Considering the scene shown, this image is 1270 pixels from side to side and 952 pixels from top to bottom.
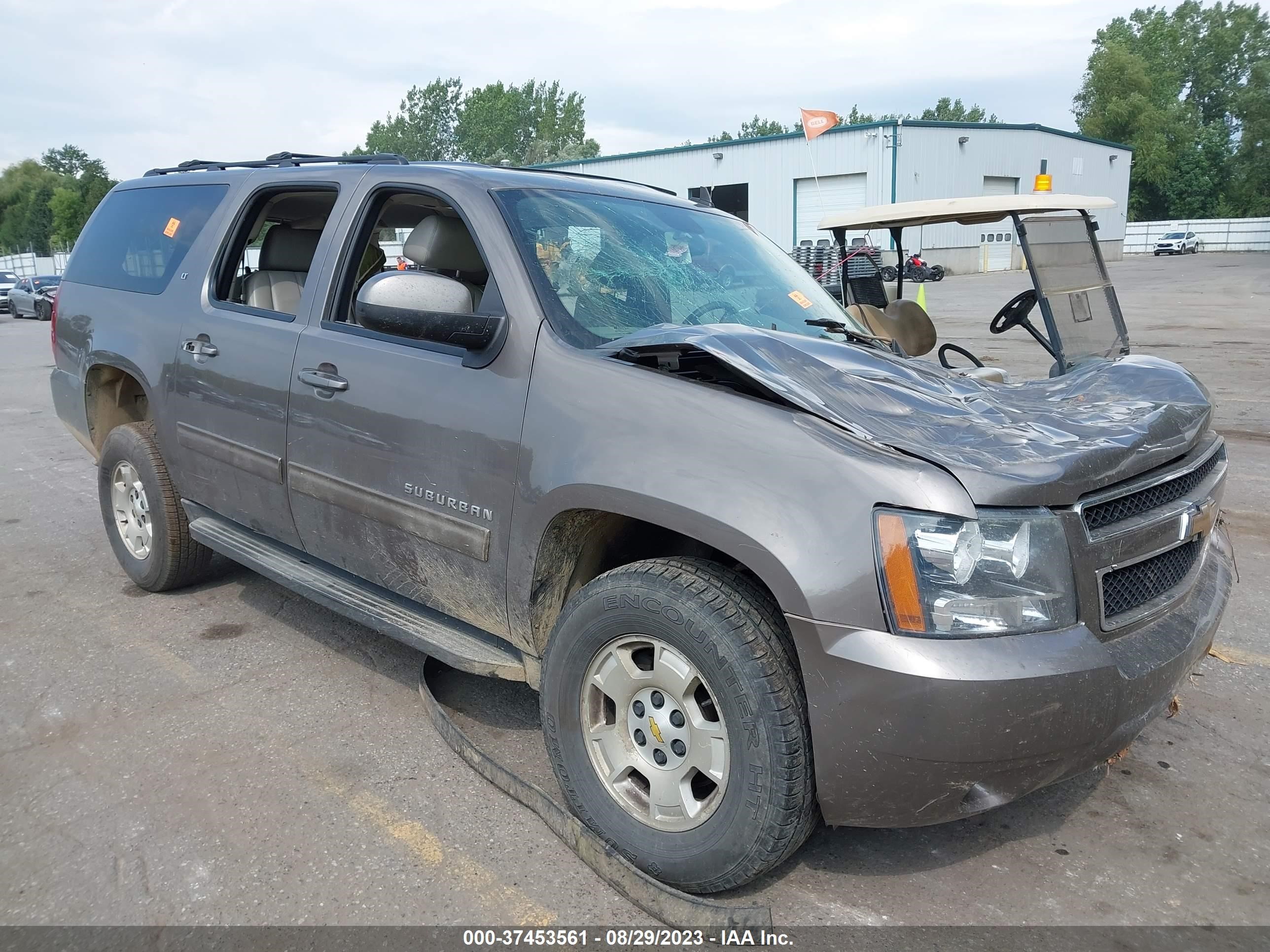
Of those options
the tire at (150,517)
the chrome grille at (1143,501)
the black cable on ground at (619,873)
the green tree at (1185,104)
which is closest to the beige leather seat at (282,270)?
the tire at (150,517)

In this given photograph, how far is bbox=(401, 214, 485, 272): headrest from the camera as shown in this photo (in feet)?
11.4

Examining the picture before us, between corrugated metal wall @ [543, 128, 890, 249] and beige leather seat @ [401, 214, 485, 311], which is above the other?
corrugated metal wall @ [543, 128, 890, 249]

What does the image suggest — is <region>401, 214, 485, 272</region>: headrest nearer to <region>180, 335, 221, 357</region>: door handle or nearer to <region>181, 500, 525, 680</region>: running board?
<region>180, 335, 221, 357</region>: door handle

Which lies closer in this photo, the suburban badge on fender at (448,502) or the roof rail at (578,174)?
the suburban badge on fender at (448,502)

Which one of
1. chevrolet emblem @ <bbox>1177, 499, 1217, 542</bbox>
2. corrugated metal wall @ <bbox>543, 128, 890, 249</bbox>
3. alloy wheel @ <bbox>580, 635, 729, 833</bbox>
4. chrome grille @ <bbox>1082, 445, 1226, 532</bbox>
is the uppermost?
corrugated metal wall @ <bbox>543, 128, 890, 249</bbox>

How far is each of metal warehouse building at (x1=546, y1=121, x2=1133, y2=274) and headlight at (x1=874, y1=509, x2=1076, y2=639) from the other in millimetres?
34913

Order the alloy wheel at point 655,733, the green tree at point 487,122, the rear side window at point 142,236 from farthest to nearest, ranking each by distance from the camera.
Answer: the green tree at point 487,122 → the rear side window at point 142,236 → the alloy wheel at point 655,733

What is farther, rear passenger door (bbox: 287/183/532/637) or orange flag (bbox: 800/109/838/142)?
orange flag (bbox: 800/109/838/142)

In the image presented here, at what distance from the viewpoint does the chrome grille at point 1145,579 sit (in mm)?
2361

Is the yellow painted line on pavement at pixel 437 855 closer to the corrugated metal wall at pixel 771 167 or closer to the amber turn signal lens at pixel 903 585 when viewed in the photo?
the amber turn signal lens at pixel 903 585

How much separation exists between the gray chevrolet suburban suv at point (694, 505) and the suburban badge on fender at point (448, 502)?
11mm

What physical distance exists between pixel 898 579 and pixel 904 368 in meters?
1.14

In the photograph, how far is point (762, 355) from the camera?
2.61m

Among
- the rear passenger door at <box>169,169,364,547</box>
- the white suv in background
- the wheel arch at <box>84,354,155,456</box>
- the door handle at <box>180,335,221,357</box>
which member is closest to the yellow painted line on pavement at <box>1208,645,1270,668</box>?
the rear passenger door at <box>169,169,364,547</box>
